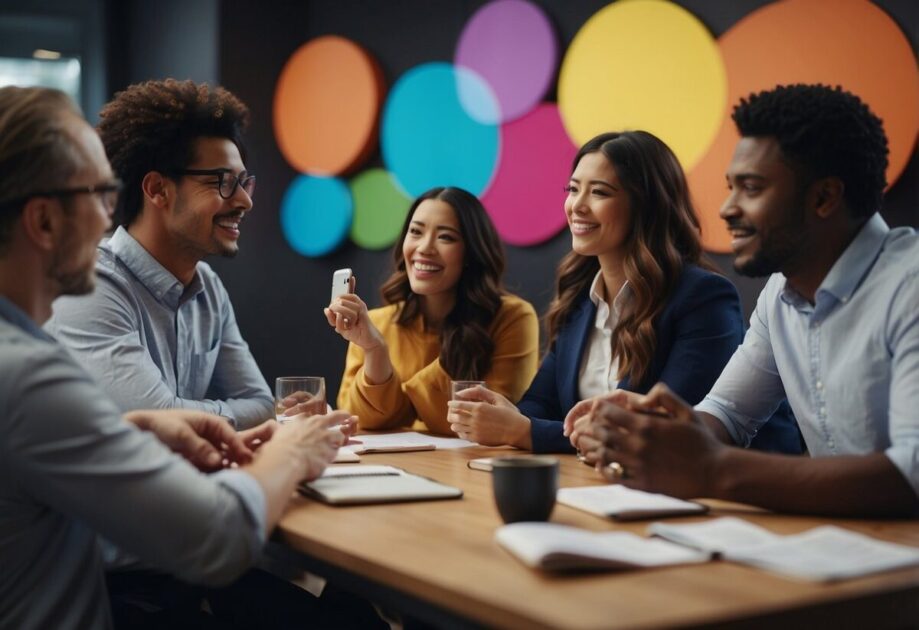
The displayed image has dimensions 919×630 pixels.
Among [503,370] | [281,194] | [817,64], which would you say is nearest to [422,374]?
[503,370]

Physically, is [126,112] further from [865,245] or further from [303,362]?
[303,362]

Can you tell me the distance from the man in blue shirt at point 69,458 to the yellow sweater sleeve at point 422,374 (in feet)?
4.58

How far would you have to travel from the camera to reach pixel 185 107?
2.80 m

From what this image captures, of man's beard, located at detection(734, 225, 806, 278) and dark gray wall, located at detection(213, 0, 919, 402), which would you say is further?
dark gray wall, located at detection(213, 0, 919, 402)

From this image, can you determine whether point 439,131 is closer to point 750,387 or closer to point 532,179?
point 532,179

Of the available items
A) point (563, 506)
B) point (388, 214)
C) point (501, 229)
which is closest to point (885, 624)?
point (563, 506)

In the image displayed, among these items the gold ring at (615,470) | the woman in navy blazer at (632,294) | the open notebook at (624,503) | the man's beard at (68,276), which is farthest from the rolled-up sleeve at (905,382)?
the man's beard at (68,276)

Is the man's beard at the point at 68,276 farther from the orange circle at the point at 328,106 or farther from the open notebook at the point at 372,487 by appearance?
the orange circle at the point at 328,106

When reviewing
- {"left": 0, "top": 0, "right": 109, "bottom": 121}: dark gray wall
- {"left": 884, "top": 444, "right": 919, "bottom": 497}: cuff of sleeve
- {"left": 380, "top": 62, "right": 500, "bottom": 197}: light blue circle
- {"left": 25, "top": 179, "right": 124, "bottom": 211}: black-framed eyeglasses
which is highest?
{"left": 0, "top": 0, "right": 109, "bottom": 121}: dark gray wall

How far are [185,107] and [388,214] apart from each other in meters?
1.90

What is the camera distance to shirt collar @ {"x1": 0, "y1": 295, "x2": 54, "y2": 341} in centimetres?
144

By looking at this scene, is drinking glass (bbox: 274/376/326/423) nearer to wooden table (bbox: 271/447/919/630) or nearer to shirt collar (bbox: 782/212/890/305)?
wooden table (bbox: 271/447/919/630)

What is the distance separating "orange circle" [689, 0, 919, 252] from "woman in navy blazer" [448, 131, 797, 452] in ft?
1.06

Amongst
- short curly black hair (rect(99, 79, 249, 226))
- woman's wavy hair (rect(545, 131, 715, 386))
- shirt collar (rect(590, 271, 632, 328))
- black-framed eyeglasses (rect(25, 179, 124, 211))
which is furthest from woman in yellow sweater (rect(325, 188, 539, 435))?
black-framed eyeglasses (rect(25, 179, 124, 211))
